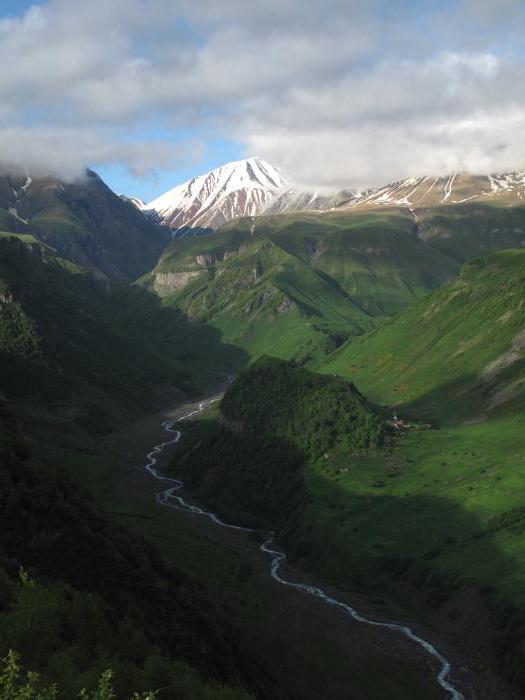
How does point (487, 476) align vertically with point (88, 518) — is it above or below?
above

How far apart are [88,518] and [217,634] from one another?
1963cm

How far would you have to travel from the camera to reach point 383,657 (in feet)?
349

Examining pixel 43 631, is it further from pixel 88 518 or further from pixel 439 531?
pixel 439 531

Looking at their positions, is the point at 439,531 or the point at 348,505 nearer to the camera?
the point at 439,531

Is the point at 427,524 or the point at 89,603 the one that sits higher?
the point at 427,524

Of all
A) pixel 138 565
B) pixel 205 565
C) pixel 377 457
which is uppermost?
pixel 377 457

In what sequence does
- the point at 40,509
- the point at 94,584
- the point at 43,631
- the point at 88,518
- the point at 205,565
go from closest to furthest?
1. the point at 43,631
2. the point at 94,584
3. the point at 40,509
4. the point at 88,518
5. the point at 205,565

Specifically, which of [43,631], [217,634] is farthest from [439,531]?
[43,631]

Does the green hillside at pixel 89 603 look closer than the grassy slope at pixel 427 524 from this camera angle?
Yes

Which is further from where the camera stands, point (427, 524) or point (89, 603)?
point (427, 524)

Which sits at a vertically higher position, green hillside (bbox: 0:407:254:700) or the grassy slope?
the grassy slope

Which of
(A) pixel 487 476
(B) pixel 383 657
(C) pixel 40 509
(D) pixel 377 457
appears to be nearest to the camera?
(C) pixel 40 509

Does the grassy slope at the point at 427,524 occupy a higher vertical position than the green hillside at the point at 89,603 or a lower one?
higher

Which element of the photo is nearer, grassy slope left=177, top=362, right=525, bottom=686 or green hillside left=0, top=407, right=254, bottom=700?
green hillside left=0, top=407, right=254, bottom=700
